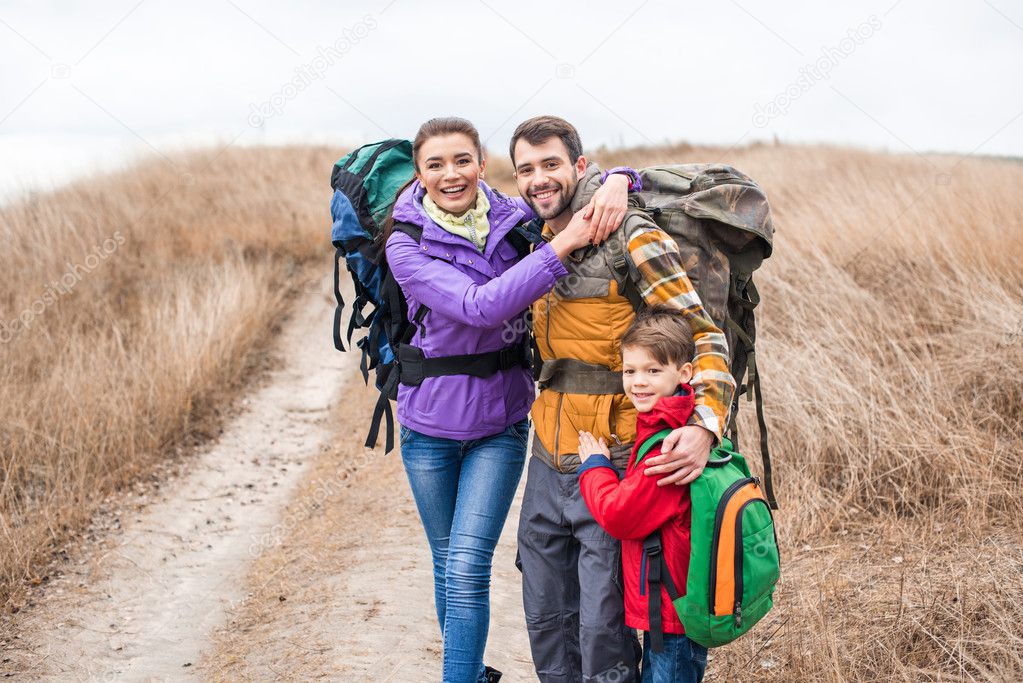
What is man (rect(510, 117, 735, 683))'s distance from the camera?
255 centimetres

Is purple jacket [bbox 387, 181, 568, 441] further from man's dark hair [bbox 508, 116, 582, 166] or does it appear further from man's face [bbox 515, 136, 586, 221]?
man's dark hair [bbox 508, 116, 582, 166]

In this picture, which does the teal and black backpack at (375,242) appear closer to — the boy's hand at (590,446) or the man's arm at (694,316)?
the boy's hand at (590,446)

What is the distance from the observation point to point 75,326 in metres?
8.16

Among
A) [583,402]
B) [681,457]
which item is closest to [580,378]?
[583,402]

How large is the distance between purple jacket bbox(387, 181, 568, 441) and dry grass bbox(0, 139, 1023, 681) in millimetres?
1566

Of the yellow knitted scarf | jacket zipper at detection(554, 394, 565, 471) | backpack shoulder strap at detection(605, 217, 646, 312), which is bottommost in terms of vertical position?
jacket zipper at detection(554, 394, 565, 471)

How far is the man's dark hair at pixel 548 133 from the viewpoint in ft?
8.98

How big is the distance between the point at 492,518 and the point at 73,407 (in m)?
4.88

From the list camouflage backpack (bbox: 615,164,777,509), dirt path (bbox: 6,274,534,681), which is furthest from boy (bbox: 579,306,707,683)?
dirt path (bbox: 6,274,534,681)

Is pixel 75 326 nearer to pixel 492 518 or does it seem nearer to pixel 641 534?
pixel 492 518

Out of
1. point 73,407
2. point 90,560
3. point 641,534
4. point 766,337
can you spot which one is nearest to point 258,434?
point 73,407

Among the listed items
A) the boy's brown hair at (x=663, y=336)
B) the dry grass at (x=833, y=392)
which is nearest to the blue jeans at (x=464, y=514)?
the boy's brown hair at (x=663, y=336)

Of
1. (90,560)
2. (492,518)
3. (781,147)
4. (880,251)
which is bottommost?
(90,560)

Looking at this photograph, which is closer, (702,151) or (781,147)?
(781,147)
